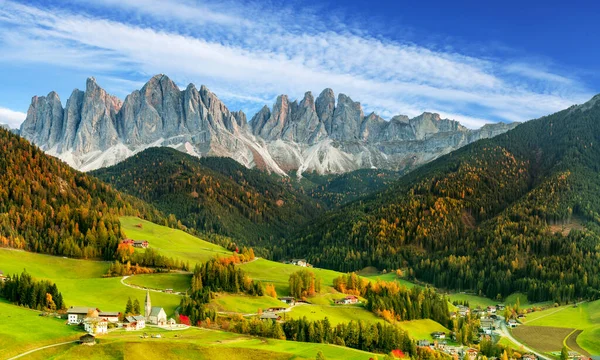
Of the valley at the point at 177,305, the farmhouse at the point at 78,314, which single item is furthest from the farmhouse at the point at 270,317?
the farmhouse at the point at 78,314

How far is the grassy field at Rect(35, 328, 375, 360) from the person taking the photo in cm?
8525

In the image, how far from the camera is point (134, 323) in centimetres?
10681

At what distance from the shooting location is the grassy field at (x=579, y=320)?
145 metres

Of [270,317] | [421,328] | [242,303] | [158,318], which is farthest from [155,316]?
[421,328]

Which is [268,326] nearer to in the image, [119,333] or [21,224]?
[119,333]

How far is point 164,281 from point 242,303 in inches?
1214

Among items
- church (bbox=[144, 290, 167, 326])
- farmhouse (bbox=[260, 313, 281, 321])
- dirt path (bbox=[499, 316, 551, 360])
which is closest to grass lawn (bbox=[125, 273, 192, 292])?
farmhouse (bbox=[260, 313, 281, 321])

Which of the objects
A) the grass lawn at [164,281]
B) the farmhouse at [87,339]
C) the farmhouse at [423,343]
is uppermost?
the farmhouse at [87,339]

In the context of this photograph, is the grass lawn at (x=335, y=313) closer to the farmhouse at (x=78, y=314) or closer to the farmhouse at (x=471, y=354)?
the farmhouse at (x=471, y=354)

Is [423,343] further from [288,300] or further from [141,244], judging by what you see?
[141,244]

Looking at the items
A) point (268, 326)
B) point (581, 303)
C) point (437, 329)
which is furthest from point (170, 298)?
point (581, 303)

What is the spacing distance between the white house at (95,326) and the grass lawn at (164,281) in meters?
51.3

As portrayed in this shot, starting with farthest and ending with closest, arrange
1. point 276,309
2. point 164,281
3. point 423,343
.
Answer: point 164,281 < point 276,309 < point 423,343

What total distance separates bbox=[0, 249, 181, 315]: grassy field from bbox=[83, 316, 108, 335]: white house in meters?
21.0
